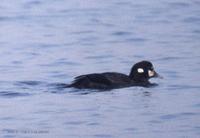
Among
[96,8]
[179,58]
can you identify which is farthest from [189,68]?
[96,8]

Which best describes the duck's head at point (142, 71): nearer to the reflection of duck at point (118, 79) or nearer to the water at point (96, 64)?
the reflection of duck at point (118, 79)

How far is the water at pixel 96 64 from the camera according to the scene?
15.1m

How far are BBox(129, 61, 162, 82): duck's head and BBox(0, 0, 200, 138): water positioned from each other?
0.74ft

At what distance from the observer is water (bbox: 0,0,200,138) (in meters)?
15.1

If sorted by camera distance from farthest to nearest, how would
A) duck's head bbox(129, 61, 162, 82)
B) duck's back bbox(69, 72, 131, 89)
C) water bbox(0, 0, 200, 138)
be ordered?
duck's head bbox(129, 61, 162, 82), duck's back bbox(69, 72, 131, 89), water bbox(0, 0, 200, 138)

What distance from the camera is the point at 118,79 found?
18.2m

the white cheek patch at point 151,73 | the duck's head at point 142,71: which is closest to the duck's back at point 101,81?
the duck's head at point 142,71

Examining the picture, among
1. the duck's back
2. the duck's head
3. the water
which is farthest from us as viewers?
the duck's head

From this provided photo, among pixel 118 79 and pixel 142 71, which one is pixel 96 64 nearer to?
pixel 142 71

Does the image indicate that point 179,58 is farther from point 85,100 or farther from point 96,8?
point 96,8

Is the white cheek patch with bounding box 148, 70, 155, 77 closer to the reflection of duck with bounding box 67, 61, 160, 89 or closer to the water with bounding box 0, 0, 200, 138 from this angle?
the reflection of duck with bounding box 67, 61, 160, 89

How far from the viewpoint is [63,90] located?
17.8 meters

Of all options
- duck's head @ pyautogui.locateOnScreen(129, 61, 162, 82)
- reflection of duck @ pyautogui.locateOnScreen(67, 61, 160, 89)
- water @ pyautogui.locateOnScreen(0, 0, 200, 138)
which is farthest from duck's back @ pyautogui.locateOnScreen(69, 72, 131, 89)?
duck's head @ pyautogui.locateOnScreen(129, 61, 162, 82)

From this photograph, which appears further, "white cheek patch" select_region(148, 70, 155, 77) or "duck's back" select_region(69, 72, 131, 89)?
"white cheek patch" select_region(148, 70, 155, 77)
